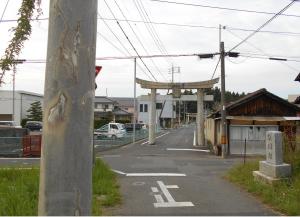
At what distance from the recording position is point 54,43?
85.4 inches

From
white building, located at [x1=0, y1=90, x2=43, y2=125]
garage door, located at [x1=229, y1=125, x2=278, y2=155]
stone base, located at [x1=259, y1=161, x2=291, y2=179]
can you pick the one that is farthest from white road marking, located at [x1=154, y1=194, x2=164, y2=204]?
white building, located at [x1=0, y1=90, x2=43, y2=125]

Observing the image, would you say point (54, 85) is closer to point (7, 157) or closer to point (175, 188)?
point (175, 188)

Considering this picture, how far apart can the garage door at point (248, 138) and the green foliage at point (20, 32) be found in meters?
33.7

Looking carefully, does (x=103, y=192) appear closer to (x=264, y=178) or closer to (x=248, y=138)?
(x=264, y=178)

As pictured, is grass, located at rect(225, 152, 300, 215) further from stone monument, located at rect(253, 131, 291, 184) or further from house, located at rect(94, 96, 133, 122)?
house, located at rect(94, 96, 133, 122)

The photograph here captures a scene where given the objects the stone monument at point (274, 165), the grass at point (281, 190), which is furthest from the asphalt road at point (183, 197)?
the stone monument at point (274, 165)

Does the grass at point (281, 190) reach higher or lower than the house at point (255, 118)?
lower

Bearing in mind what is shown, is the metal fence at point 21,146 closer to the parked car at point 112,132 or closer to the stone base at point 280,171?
the parked car at point 112,132

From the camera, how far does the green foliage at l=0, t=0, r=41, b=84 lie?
269 centimetres

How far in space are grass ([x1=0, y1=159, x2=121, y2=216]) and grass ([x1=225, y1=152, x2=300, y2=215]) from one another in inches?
136

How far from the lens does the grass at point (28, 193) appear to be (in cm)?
809

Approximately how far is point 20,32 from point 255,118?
34.9m

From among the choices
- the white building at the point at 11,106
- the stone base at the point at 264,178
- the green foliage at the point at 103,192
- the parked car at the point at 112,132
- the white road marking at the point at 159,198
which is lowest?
the white road marking at the point at 159,198

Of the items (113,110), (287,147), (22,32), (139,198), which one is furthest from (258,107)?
(113,110)
